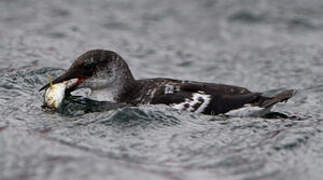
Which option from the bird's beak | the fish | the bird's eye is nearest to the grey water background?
the fish

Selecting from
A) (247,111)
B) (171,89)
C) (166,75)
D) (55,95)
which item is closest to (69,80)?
(55,95)

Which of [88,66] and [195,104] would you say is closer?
[195,104]

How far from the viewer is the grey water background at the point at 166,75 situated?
702 centimetres

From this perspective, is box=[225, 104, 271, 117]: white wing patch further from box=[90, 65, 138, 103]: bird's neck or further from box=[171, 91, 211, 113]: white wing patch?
box=[90, 65, 138, 103]: bird's neck

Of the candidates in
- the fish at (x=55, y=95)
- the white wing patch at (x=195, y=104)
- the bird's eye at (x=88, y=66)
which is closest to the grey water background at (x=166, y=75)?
the white wing patch at (x=195, y=104)

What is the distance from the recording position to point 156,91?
9.07 metres

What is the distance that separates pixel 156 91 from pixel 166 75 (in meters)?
3.51

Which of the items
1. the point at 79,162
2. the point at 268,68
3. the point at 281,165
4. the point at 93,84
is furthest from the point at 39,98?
the point at 268,68

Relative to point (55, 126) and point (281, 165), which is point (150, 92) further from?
point (281, 165)

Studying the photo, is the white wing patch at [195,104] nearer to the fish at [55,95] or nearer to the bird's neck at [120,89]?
the bird's neck at [120,89]

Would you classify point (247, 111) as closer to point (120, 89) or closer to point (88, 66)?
point (120, 89)

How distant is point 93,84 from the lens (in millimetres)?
9516

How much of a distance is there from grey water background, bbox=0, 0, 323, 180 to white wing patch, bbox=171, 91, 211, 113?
10 cm

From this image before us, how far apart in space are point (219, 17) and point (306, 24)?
77.1 inches
